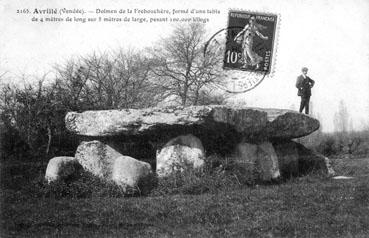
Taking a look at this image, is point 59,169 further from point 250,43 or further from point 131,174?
point 250,43

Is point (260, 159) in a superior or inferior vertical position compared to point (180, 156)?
inferior

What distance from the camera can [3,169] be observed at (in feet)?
40.5

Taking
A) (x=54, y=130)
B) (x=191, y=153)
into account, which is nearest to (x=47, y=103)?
(x=54, y=130)

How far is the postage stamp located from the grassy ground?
6075 millimetres

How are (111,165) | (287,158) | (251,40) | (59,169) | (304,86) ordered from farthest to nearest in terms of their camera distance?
(304,86) → (251,40) → (287,158) → (111,165) → (59,169)

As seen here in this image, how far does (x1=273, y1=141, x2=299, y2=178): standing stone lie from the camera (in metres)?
14.3

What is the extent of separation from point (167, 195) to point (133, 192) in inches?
32.4

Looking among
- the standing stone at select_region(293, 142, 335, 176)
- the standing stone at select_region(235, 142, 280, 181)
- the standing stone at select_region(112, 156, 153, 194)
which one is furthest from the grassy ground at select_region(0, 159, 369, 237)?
the standing stone at select_region(293, 142, 335, 176)

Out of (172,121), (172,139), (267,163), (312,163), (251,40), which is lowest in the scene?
(312,163)

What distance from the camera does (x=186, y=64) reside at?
24.4 m

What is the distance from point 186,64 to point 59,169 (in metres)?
14.4

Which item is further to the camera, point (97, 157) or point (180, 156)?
point (97, 157)

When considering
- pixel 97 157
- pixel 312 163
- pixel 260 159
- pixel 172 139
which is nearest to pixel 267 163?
pixel 260 159

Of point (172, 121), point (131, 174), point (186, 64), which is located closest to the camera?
point (131, 174)
